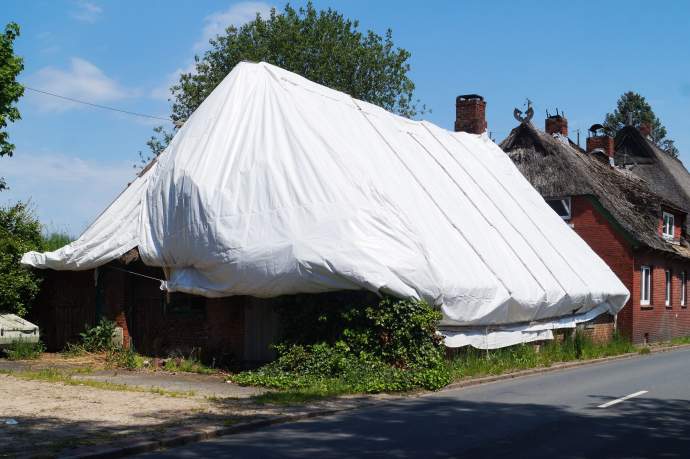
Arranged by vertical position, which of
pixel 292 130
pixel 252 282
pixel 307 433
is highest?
pixel 292 130

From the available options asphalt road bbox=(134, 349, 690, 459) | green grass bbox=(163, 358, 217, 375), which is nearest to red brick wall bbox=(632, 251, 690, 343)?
asphalt road bbox=(134, 349, 690, 459)

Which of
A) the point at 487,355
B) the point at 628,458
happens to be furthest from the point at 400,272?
the point at 628,458

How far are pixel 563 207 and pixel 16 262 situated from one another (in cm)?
2074

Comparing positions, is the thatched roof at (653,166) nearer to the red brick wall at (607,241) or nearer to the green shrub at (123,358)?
the red brick wall at (607,241)

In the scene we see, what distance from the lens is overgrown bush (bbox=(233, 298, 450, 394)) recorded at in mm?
14258

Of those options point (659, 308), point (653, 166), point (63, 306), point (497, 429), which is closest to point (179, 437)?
point (497, 429)

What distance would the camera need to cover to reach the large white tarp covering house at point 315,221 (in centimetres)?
1527

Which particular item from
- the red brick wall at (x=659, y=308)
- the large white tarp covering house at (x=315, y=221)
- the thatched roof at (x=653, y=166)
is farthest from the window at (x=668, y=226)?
the large white tarp covering house at (x=315, y=221)

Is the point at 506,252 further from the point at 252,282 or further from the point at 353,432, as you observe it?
the point at 353,432

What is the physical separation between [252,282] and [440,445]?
753cm

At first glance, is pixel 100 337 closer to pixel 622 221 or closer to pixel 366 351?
pixel 366 351

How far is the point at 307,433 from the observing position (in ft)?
31.6

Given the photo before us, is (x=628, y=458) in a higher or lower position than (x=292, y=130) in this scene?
lower

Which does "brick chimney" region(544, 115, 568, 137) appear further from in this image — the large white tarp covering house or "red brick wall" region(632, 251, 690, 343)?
the large white tarp covering house
